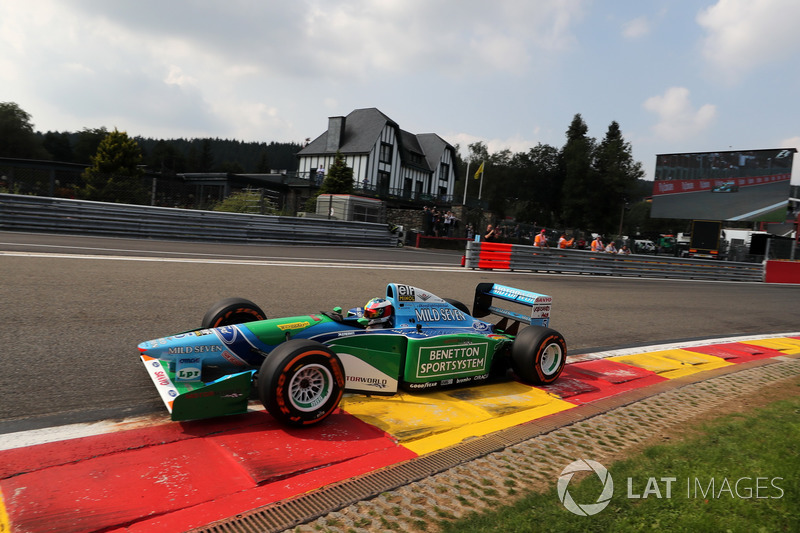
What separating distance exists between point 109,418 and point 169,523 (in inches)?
55.0

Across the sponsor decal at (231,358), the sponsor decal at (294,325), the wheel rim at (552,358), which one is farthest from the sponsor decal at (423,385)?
the sponsor decal at (231,358)

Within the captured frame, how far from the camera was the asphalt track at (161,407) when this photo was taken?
2.78m

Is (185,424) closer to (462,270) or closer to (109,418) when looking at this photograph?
(109,418)

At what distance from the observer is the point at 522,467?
354 cm

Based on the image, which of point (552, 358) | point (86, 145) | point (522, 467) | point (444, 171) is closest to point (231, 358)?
point (522, 467)

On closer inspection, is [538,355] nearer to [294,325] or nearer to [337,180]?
[294,325]

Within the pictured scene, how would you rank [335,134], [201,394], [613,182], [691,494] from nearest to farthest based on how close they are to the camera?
[691,494]
[201,394]
[335,134]
[613,182]

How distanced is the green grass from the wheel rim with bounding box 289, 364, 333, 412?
143 cm

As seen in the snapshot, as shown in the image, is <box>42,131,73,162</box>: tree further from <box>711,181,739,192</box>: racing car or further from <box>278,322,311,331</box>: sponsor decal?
<box>278,322,311,331</box>: sponsor decal

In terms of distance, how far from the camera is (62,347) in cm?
471

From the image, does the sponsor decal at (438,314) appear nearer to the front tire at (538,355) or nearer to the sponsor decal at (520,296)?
the front tire at (538,355)

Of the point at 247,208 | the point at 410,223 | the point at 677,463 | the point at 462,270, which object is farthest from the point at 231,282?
the point at 410,223

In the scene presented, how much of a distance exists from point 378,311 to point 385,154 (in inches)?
1878

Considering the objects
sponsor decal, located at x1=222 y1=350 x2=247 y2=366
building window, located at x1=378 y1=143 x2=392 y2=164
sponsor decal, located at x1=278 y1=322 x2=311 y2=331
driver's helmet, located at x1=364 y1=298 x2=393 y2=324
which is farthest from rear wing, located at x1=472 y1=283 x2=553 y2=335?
building window, located at x1=378 y1=143 x2=392 y2=164
